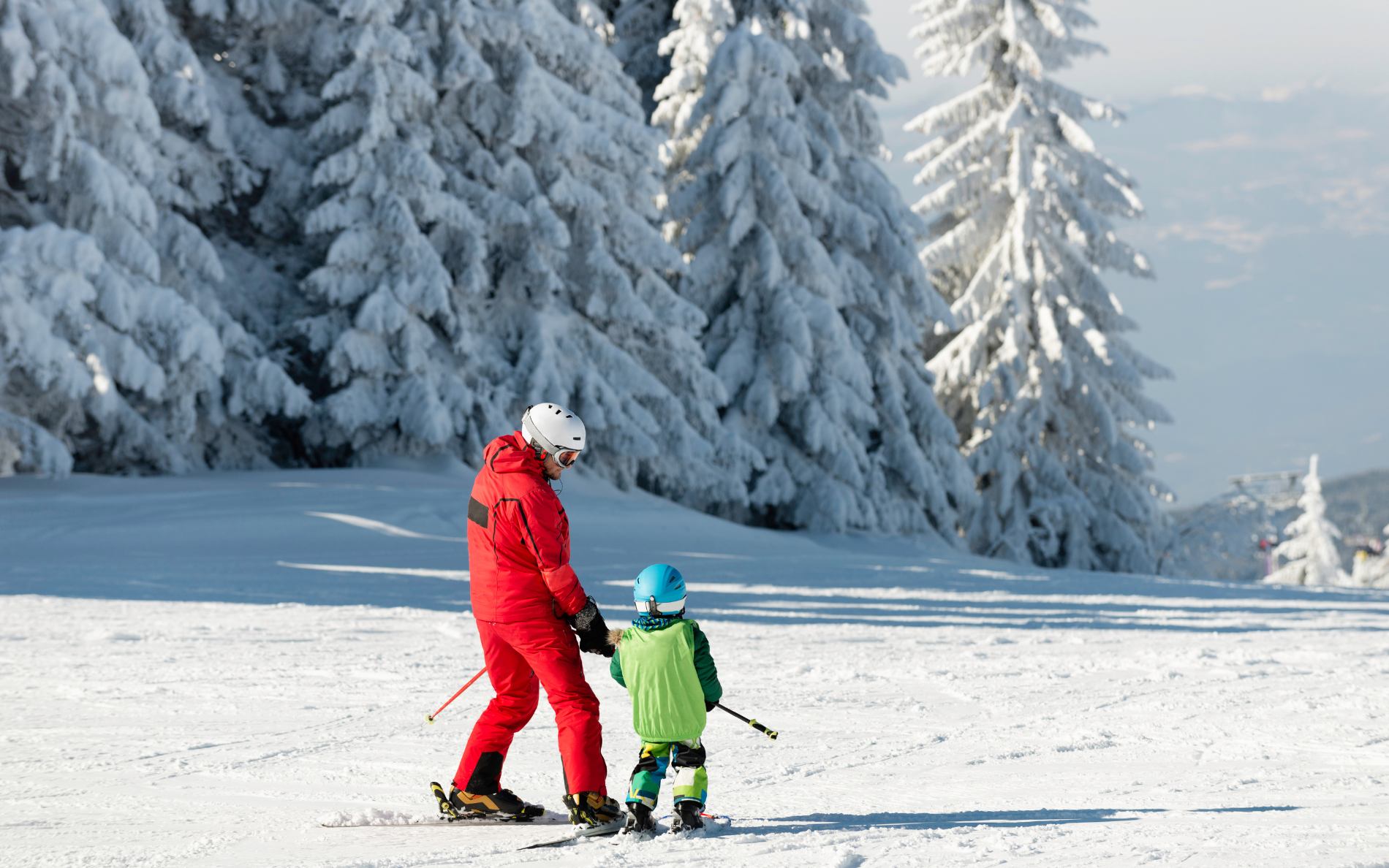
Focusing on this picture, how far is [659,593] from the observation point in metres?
5.06

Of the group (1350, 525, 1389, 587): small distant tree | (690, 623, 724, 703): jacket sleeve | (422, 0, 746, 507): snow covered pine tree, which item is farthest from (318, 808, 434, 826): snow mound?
(1350, 525, 1389, 587): small distant tree

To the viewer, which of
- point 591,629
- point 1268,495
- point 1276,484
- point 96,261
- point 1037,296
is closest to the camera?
point 591,629

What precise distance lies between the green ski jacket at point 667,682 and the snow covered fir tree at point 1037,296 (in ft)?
66.1

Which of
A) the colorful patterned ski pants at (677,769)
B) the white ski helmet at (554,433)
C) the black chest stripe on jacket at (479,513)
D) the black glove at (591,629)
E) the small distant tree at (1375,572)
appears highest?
the white ski helmet at (554,433)

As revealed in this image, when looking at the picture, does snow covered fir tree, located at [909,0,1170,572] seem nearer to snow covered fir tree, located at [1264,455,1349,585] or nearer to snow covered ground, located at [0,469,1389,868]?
snow covered ground, located at [0,469,1389,868]

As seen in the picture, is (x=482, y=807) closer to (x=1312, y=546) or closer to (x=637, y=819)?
(x=637, y=819)

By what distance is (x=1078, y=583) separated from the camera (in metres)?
15.9

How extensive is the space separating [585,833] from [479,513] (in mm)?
1183

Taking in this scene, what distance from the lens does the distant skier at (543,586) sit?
5.07 meters

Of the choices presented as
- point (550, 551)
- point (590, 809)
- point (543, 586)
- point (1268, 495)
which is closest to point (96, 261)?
point (543, 586)

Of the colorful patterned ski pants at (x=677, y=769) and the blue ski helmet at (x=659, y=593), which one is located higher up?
the blue ski helmet at (x=659, y=593)

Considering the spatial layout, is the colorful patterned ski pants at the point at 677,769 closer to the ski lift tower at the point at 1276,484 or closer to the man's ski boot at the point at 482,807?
the man's ski boot at the point at 482,807

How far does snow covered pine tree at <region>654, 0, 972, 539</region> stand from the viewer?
72.5 ft

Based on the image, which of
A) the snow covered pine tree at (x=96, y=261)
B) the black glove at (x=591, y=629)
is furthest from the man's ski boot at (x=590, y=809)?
the snow covered pine tree at (x=96, y=261)
